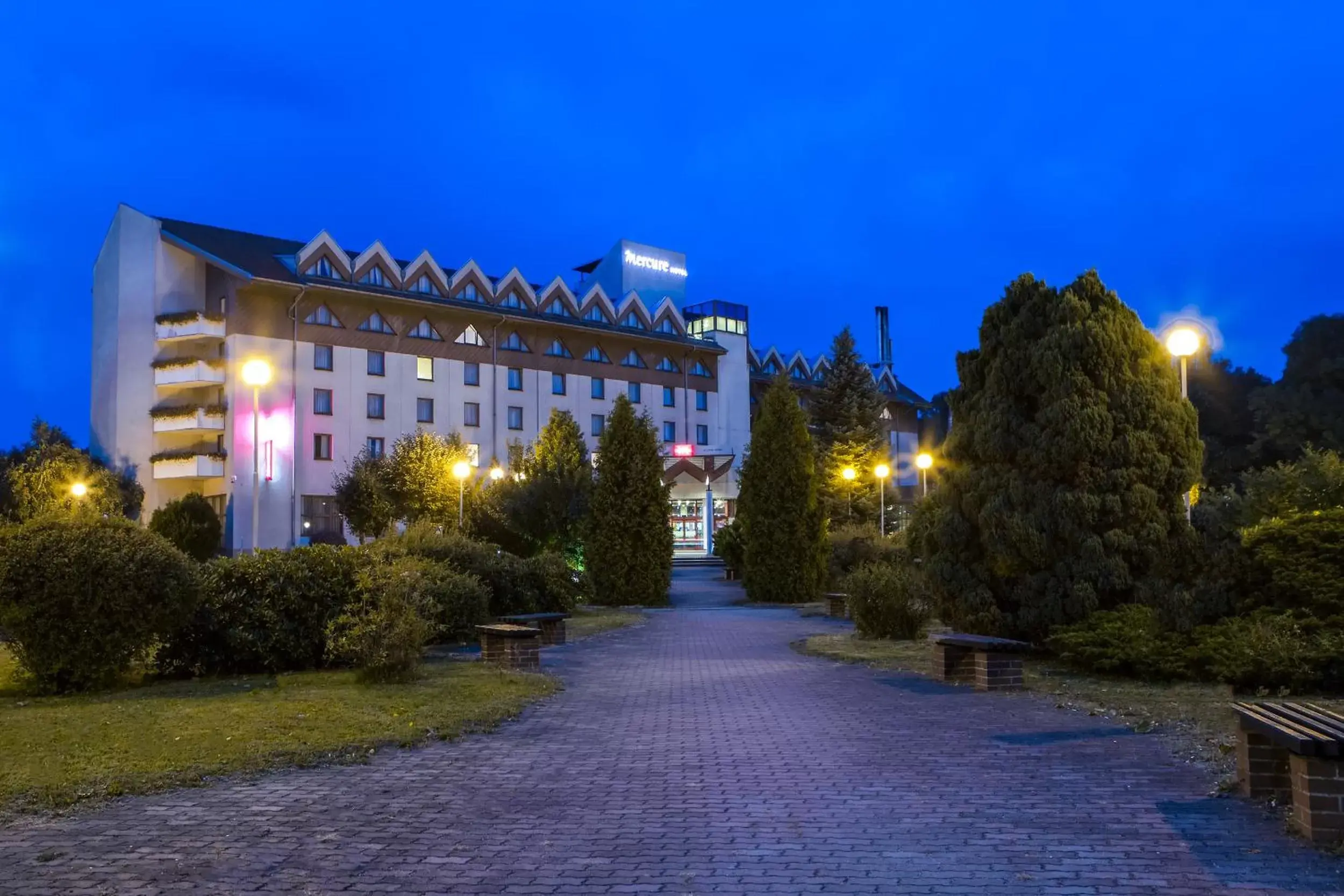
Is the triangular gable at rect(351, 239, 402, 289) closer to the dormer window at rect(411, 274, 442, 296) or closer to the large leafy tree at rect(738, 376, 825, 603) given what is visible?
the dormer window at rect(411, 274, 442, 296)

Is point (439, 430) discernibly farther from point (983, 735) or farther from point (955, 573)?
point (983, 735)

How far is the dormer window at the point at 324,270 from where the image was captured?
2137 inches

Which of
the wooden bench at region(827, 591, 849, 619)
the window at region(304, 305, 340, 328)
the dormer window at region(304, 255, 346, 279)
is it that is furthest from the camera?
the dormer window at region(304, 255, 346, 279)

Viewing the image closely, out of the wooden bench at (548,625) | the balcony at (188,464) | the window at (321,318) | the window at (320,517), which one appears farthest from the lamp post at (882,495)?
the balcony at (188,464)

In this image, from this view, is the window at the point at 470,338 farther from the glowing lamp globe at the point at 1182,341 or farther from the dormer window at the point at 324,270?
the glowing lamp globe at the point at 1182,341

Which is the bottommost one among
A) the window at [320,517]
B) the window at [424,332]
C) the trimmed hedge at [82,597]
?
the trimmed hedge at [82,597]

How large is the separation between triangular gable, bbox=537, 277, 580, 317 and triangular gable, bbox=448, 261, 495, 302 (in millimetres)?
2949

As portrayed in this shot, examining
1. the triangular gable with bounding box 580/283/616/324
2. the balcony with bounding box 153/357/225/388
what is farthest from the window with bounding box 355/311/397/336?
the triangular gable with bounding box 580/283/616/324

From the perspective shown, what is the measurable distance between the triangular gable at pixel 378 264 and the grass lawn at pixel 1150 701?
148 feet

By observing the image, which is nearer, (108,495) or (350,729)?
(350,729)

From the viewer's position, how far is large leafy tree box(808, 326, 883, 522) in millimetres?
46125

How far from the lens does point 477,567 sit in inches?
802

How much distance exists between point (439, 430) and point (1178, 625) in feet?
161

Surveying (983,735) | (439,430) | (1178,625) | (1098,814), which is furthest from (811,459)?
(439,430)
